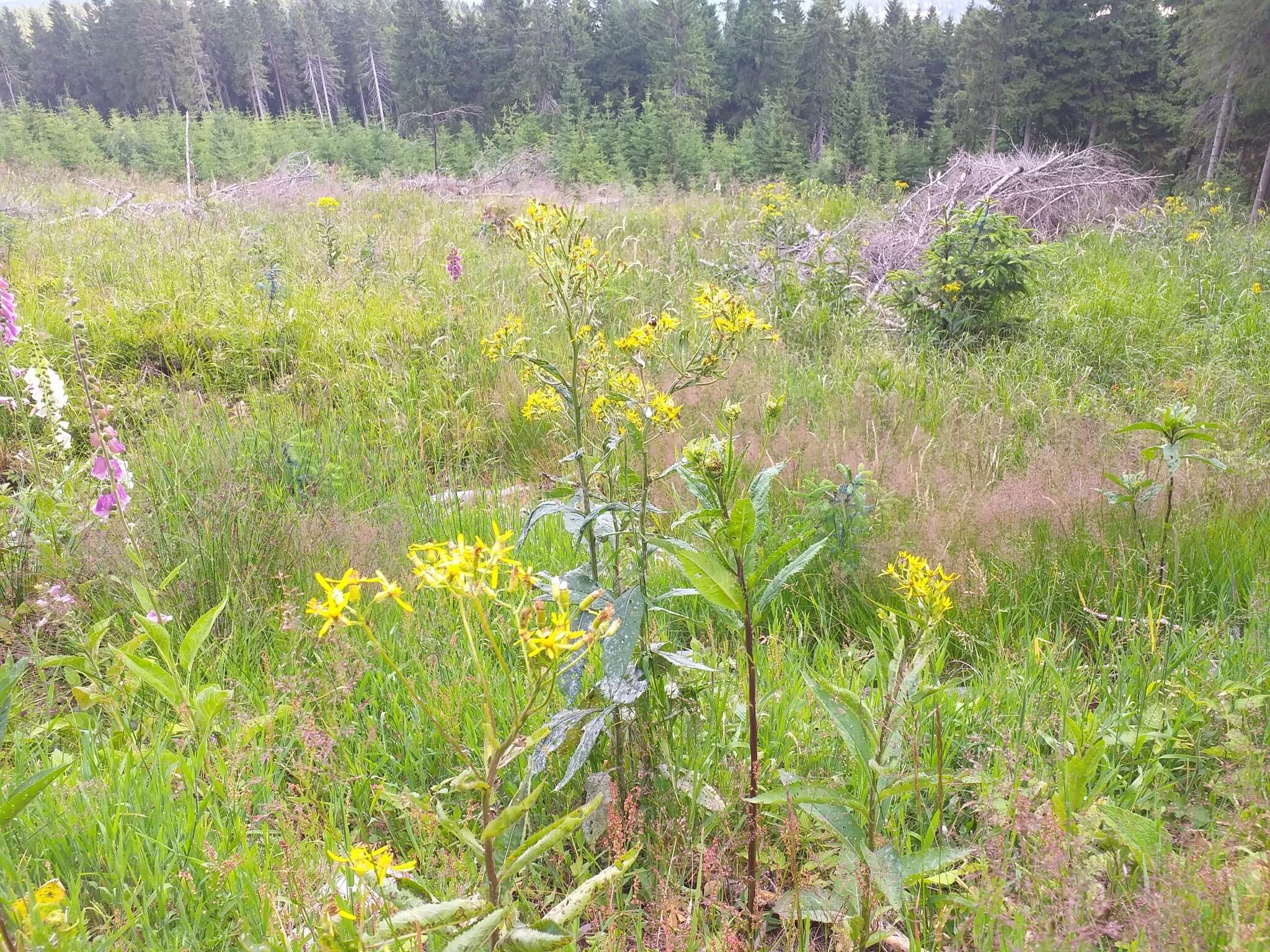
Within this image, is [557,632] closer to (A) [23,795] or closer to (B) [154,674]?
(A) [23,795]

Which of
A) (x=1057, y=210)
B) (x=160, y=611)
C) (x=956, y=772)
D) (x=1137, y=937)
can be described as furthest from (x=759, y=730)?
(x=1057, y=210)

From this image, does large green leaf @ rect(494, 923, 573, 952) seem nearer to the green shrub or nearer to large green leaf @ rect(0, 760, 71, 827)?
large green leaf @ rect(0, 760, 71, 827)

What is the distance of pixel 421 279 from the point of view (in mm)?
5516

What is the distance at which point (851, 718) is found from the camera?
46.4 inches

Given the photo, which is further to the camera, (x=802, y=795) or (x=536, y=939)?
(x=802, y=795)

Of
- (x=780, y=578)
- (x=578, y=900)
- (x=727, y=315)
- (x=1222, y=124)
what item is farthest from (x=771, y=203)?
(x=1222, y=124)

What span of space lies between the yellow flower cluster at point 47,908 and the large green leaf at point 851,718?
3.25 ft

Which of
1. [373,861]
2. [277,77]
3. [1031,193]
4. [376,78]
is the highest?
[277,77]

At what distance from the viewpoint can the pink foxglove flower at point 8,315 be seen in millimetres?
1883

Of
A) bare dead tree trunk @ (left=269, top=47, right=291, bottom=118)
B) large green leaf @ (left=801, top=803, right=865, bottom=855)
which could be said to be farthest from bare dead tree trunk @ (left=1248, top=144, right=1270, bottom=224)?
bare dead tree trunk @ (left=269, top=47, right=291, bottom=118)

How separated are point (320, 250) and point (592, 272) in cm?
580

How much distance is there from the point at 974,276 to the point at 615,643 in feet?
14.8

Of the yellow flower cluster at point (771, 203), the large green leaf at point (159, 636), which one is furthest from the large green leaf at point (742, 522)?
the yellow flower cluster at point (771, 203)

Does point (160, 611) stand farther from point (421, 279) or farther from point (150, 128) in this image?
point (150, 128)
